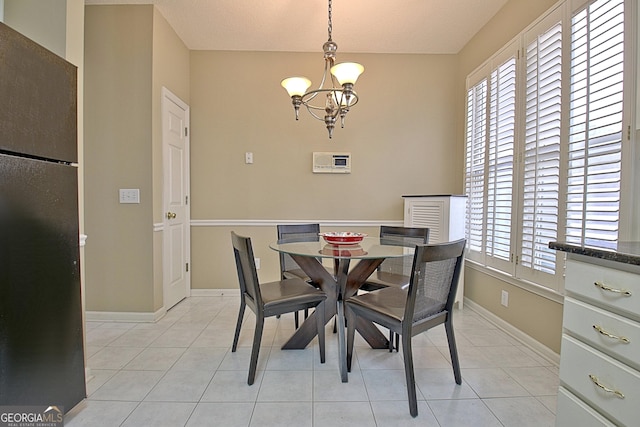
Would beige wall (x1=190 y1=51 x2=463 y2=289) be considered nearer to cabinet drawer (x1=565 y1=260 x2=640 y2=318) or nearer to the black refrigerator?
the black refrigerator

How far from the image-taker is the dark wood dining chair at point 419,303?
146 centimetres

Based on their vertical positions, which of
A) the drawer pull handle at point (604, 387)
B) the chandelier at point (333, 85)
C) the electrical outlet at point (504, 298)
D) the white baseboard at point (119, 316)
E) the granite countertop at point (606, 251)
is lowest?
the white baseboard at point (119, 316)

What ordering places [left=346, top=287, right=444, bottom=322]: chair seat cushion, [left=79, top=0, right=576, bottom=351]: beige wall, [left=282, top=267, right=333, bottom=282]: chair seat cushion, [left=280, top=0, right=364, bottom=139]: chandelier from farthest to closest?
[left=79, top=0, right=576, bottom=351]: beige wall
[left=282, top=267, right=333, bottom=282]: chair seat cushion
[left=280, top=0, right=364, bottom=139]: chandelier
[left=346, top=287, right=444, bottom=322]: chair seat cushion

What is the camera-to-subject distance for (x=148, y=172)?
261 centimetres

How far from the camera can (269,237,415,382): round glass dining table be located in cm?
181

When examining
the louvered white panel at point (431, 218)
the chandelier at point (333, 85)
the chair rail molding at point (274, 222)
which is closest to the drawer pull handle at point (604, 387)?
the chandelier at point (333, 85)

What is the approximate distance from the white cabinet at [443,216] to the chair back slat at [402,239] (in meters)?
Result: 0.49

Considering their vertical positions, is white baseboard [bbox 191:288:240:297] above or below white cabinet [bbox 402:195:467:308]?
below

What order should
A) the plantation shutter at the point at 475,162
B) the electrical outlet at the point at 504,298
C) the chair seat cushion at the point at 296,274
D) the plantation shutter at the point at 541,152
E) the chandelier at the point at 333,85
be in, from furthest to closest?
the plantation shutter at the point at 475,162 → the electrical outlet at the point at 504,298 → the chair seat cushion at the point at 296,274 → the plantation shutter at the point at 541,152 → the chandelier at the point at 333,85

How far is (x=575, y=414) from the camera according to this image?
112 cm

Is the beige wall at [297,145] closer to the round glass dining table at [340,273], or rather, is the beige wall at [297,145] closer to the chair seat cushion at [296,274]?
the chair seat cushion at [296,274]

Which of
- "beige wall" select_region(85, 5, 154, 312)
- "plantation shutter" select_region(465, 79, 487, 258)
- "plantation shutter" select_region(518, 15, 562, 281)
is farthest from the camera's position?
"plantation shutter" select_region(465, 79, 487, 258)

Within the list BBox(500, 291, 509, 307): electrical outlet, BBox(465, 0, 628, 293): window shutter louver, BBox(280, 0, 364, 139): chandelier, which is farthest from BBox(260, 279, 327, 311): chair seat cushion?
BBox(500, 291, 509, 307): electrical outlet

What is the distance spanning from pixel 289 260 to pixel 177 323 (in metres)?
1.11
